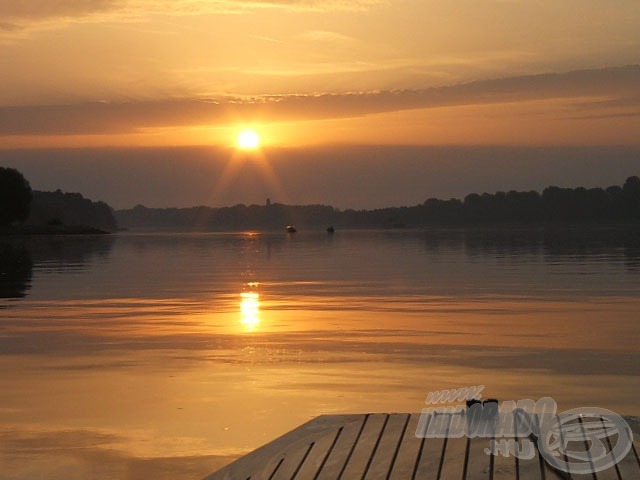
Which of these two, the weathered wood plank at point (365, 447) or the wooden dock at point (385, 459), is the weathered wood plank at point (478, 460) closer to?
the wooden dock at point (385, 459)

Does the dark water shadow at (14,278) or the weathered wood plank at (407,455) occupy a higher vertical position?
the dark water shadow at (14,278)

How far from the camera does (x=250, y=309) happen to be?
33.0 metres

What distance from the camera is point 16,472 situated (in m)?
12.3

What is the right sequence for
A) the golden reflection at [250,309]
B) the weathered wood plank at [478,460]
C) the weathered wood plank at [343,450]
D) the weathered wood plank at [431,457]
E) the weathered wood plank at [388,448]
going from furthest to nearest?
the golden reflection at [250,309], the weathered wood plank at [343,450], the weathered wood plank at [388,448], the weathered wood plank at [431,457], the weathered wood plank at [478,460]

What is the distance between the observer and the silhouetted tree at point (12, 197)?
160m

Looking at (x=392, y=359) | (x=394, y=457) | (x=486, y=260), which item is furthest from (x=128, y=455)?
(x=486, y=260)

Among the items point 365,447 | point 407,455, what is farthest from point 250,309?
point 407,455

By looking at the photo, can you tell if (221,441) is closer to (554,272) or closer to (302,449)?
(302,449)

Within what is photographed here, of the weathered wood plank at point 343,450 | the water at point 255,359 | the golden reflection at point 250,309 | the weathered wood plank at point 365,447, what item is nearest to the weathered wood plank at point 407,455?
the weathered wood plank at point 365,447

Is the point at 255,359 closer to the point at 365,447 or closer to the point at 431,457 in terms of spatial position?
the point at 365,447

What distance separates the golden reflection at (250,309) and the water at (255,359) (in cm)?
8

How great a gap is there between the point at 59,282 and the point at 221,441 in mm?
35837

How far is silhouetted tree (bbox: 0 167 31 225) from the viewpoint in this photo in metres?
160

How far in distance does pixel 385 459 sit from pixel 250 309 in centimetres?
2249
